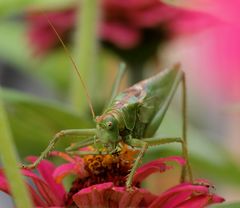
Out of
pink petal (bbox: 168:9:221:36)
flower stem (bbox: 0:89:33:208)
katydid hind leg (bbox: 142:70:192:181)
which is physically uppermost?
pink petal (bbox: 168:9:221:36)

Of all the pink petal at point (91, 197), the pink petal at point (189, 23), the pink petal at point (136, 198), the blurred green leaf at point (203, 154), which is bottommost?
the blurred green leaf at point (203, 154)

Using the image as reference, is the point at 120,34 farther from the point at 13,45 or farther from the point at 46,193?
the point at 46,193

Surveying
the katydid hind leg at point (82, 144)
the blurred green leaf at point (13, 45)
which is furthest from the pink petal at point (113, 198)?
the blurred green leaf at point (13, 45)

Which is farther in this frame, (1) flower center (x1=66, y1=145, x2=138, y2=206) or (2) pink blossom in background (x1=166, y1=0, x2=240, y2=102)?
(2) pink blossom in background (x1=166, y1=0, x2=240, y2=102)

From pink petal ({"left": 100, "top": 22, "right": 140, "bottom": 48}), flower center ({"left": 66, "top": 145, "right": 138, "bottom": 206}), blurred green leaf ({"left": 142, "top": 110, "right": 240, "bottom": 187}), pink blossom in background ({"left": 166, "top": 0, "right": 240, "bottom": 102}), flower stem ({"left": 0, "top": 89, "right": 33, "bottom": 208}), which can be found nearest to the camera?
flower stem ({"left": 0, "top": 89, "right": 33, "bottom": 208})

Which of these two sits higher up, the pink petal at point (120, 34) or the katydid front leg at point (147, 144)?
the pink petal at point (120, 34)

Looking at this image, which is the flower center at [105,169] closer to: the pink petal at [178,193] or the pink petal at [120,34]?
the pink petal at [178,193]

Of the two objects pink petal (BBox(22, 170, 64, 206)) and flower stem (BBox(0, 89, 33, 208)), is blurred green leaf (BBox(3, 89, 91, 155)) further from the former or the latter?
flower stem (BBox(0, 89, 33, 208))

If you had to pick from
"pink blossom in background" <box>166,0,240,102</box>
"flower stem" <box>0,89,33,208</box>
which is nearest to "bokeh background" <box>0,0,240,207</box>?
"pink blossom in background" <box>166,0,240,102</box>

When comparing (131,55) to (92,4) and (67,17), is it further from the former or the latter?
(92,4)

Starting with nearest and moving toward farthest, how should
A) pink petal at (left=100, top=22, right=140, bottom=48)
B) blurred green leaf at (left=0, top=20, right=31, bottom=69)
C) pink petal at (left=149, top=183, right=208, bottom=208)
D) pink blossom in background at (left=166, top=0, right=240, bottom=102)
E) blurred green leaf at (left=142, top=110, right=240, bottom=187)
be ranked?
pink petal at (left=149, top=183, right=208, bottom=208) < pink blossom in background at (left=166, top=0, right=240, bottom=102) < blurred green leaf at (left=142, top=110, right=240, bottom=187) < pink petal at (left=100, top=22, right=140, bottom=48) < blurred green leaf at (left=0, top=20, right=31, bottom=69)
